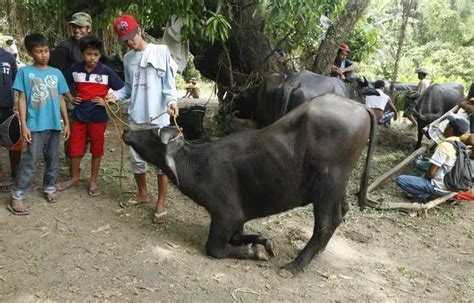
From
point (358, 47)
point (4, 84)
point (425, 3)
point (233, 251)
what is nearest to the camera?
point (233, 251)

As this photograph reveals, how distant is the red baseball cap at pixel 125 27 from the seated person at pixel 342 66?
15.0 feet

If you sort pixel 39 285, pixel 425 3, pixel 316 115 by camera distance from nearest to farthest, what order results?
pixel 39 285, pixel 316 115, pixel 425 3

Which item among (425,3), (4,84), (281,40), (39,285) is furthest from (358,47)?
(425,3)

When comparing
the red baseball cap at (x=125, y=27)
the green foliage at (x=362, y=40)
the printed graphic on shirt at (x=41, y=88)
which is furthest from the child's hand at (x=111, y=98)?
the green foliage at (x=362, y=40)

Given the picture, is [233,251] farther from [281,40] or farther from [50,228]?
[281,40]

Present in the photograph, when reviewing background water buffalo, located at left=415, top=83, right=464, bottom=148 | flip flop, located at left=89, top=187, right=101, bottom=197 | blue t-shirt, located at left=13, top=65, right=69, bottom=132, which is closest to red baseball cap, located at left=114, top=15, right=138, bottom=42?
blue t-shirt, located at left=13, top=65, right=69, bottom=132

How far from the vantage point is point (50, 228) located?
4.15m

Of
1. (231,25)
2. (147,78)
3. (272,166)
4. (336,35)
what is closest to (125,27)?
(147,78)

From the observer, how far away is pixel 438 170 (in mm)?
5602

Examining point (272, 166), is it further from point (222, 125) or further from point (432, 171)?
point (222, 125)

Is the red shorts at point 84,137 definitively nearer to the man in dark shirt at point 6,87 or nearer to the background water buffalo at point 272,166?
the man in dark shirt at point 6,87

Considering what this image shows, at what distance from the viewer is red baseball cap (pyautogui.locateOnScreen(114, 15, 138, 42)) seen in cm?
409

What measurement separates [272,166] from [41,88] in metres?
2.21

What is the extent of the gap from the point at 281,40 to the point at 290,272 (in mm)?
4293
